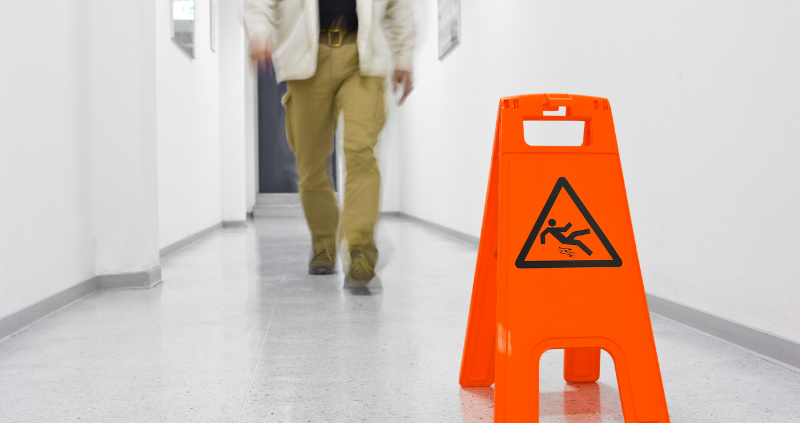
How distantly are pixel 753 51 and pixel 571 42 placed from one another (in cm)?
100

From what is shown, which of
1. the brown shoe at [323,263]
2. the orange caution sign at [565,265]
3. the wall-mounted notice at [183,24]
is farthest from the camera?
the wall-mounted notice at [183,24]

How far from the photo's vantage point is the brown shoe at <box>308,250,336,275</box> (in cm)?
232

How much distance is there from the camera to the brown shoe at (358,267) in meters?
1.92

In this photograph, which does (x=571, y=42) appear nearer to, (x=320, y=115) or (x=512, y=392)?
(x=320, y=115)

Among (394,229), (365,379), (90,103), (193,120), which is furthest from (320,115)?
(394,229)

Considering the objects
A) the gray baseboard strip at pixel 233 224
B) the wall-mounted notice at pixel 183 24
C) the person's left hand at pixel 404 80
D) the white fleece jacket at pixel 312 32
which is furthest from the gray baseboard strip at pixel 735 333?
the gray baseboard strip at pixel 233 224

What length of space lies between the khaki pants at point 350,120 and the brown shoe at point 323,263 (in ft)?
1.21

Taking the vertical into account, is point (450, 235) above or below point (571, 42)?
below

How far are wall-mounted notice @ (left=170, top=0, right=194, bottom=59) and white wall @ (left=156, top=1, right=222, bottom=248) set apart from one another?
6 centimetres

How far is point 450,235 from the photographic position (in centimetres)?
412

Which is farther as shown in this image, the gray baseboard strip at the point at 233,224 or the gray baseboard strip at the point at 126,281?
the gray baseboard strip at the point at 233,224

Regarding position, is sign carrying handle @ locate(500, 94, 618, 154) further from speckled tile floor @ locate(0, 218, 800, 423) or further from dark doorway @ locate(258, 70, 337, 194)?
dark doorway @ locate(258, 70, 337, 194)

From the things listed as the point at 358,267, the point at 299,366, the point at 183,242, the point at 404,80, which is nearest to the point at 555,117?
the point at 299,366

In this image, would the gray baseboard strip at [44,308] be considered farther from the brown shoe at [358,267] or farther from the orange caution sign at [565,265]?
the orange caution sign at [565,265]
